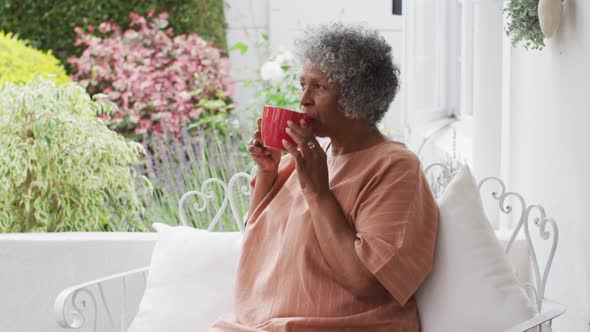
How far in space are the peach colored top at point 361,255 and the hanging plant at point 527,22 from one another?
0.69 metres

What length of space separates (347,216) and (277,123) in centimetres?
27

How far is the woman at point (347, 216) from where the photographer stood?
1951 mm

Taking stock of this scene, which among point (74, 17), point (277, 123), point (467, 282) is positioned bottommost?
point (467, 282)

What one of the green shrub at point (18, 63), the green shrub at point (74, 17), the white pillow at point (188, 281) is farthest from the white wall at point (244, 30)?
the white pillow at point (188, 281)

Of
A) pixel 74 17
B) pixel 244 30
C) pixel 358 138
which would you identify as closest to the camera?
pixel 358 138

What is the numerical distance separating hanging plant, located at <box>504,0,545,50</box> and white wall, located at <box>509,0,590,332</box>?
0.04 metres

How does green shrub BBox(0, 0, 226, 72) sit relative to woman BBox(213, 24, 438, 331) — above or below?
above

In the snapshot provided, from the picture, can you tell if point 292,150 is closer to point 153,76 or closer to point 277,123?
point 277,123

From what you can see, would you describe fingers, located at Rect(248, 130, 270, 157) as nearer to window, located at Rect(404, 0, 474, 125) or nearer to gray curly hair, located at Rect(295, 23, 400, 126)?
gray curly hair, located at Rect(295, 23, 400, 126)

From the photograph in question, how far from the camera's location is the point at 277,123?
2.03 m

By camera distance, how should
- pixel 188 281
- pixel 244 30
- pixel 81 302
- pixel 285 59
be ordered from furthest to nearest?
pixel 244 30
pixel 285 59
pixel 81 302
pixel 188 281

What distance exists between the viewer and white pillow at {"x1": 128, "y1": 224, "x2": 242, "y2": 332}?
247 cm

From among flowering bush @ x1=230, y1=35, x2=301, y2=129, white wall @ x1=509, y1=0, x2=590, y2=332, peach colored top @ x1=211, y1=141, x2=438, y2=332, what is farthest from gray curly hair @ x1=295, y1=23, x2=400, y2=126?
flowering bush @ x1=230, y1=35, x2=301, y2=129

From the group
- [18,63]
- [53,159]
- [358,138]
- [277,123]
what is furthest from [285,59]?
[277,123]
